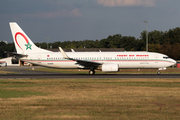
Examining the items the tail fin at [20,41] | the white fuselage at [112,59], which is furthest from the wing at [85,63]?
the tail fin at [20,41]

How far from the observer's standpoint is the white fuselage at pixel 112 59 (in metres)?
36.1

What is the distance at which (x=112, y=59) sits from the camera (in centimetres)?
3631

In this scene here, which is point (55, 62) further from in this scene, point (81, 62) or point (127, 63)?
point (127, 63)

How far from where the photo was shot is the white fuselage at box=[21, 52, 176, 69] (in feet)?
119

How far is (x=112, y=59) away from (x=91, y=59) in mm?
3179

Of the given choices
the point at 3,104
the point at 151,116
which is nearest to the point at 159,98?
the point at 151,116

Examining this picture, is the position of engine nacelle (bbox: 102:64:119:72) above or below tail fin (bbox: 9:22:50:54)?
below

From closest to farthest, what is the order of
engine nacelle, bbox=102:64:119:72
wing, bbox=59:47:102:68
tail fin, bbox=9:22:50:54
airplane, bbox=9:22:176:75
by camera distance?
engine nacelle, bbox=102:64:119:72, wing, bbox=59:47:102:68, airplane, bbox=9:22:176:75, tail fin, bbox=9:22:50:54

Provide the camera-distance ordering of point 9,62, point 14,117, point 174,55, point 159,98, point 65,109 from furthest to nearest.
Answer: point 9,62 < point 174,55 < point 159,98 < point 65,109 < point 14,117

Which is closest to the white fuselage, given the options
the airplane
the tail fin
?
the airplane

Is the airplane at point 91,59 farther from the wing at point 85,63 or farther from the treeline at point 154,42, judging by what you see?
the treeline at point 154,42

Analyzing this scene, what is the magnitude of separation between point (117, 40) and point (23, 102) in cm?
13394

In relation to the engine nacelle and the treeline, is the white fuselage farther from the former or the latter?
the treeline

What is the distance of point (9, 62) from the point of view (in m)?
117
